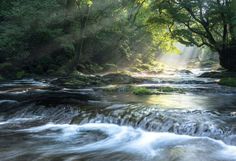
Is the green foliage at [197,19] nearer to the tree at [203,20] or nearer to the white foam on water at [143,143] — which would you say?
the tree at [203,20]

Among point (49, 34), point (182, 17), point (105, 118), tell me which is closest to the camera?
point (105, 118)

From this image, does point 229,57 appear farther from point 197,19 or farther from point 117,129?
point 117,129

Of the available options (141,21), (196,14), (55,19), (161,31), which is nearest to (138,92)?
(196,14)

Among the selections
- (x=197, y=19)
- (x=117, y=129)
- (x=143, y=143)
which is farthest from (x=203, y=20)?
(x=143, y=143)

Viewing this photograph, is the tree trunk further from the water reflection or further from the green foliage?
the water reflection

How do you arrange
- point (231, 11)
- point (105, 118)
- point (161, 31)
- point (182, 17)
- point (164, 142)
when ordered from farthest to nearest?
point (161, 31) < point (182, 17) < point (231, 11) < point (105, 118) < point (164, 142)

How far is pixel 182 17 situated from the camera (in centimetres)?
2934

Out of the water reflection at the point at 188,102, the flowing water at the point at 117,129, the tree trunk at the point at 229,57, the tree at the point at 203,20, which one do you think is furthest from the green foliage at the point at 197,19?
the flowing water at the point at 117,129

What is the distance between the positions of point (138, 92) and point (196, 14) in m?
14.1

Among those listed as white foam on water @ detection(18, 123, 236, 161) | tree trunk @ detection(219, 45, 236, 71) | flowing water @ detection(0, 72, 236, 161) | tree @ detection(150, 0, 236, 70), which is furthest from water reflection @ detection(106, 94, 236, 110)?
tree trunk @ detection(219, 45, 236, 71)

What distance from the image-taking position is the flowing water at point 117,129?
8.99 m

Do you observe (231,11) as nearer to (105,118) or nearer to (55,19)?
(55,19)

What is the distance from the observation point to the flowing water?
8.99 meters

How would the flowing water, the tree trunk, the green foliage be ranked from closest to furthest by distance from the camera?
the flowing water → the green foliage → the tree trunk
